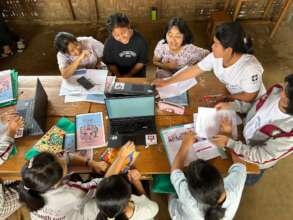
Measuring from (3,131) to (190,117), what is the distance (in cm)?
121

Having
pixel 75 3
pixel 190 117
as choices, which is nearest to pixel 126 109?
pixel 190 117

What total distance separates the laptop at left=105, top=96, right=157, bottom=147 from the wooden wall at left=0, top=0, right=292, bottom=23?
7.84 ft

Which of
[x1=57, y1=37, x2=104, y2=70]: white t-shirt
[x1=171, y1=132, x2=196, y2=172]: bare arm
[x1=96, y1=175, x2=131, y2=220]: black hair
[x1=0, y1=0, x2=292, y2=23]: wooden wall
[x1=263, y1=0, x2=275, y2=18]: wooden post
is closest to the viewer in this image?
[x1=96, y1=175, x2=131, y2=220]: black hair

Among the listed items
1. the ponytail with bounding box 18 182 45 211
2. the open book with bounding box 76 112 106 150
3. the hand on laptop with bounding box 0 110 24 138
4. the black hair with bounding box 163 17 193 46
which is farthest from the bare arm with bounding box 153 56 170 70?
the ponytail with bounding box 18 182 45 211

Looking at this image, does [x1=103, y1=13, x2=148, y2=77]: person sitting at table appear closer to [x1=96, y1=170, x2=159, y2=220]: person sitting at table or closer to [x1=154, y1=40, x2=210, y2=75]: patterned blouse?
[x1=154, y1=40, x2=210, y2=75]: patterned blouse

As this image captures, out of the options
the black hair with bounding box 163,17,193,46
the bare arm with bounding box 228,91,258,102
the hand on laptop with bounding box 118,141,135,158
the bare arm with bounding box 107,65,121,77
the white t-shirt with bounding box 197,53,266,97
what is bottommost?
the bare arm with bounding box 107,65,121,77

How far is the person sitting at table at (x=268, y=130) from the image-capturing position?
1.36 meters

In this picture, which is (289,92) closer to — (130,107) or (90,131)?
(130,107)

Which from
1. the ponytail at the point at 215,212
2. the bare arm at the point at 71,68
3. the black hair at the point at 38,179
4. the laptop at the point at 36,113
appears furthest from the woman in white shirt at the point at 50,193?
the bare arm at the point at 71,68

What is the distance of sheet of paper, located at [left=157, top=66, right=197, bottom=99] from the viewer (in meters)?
1.96

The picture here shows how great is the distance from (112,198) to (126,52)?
139 centimetres

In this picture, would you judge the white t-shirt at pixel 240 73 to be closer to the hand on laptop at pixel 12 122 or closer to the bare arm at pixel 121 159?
the bare arm at pixel 121 159

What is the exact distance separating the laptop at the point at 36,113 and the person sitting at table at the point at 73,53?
0.33m

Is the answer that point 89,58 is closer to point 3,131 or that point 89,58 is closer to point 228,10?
point 3,131
